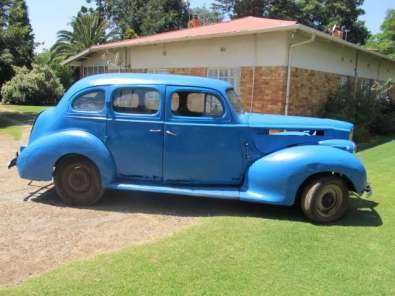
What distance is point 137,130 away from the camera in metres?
5.93

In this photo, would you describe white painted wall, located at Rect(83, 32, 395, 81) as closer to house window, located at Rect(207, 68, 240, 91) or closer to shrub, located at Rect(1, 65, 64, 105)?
house window, located at Rect(207, 68, 240, 91)

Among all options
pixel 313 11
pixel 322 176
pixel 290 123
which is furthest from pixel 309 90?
pixel 313 11

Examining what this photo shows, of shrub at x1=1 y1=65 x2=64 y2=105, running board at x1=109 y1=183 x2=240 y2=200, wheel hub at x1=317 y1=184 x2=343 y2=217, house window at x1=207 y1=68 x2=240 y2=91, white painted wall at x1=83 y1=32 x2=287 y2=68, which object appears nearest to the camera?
wheel hub at x1=317 y1=184 x2=343 y2=217

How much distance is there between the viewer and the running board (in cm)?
580

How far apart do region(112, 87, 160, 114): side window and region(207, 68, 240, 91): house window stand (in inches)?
333

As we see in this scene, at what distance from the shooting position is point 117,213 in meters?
5.90

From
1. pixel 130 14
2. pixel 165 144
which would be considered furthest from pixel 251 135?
pixel 130 14

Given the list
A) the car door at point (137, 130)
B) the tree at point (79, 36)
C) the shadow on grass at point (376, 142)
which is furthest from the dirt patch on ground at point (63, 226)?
the tree at point (79, 36)

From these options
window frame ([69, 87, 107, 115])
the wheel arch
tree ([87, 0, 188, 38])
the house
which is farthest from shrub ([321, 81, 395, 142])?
tree ([87, 0, 188, 38])

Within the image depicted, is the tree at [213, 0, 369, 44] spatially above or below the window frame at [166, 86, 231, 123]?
above

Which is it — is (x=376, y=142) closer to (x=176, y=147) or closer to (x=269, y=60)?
(x=269, y=60)

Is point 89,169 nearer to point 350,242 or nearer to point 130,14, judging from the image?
point 350,242

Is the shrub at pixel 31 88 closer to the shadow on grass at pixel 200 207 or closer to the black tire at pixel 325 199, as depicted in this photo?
the shadow on grass at pixel 200 207

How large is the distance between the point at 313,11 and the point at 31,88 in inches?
1141
